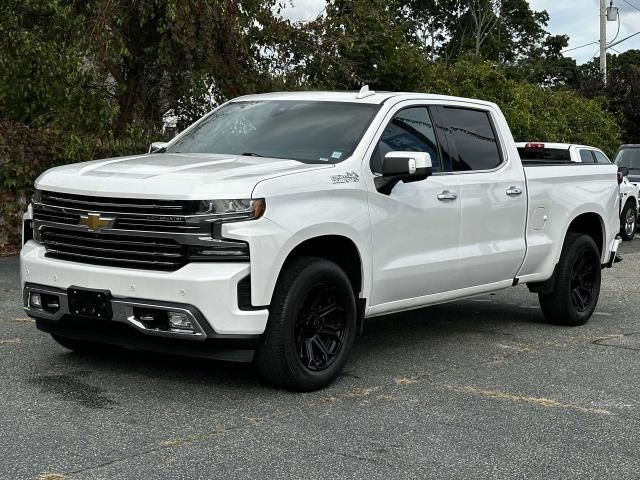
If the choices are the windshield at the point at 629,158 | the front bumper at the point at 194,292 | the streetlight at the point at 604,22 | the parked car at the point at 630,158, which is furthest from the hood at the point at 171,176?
the streetlight at the point at 604,22

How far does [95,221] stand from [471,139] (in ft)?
10.4

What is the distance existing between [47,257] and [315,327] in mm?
1703

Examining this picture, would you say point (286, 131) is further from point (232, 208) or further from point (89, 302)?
point (89, 302)

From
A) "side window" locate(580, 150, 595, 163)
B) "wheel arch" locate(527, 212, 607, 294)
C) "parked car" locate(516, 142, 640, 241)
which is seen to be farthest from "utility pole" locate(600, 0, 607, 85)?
"wheel arch" locate(527, 212, 607, 294)

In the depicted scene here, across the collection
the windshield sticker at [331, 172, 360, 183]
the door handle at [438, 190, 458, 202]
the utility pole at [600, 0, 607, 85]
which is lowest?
the door handle at [438, 190, 458, 202]

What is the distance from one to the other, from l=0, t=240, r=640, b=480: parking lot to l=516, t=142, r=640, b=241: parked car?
798 cm

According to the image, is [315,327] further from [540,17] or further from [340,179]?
[540,17]

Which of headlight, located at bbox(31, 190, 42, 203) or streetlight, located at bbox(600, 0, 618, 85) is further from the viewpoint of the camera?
streetlight, located at bbox(600, 0, 618, 85)

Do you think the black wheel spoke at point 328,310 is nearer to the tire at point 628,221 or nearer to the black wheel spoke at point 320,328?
the black wheel spoke at point 320,328

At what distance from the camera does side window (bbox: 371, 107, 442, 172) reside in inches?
269

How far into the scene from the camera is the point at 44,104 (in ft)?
48.7

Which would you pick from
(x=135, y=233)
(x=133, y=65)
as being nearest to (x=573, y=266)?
(x=135, y=233)

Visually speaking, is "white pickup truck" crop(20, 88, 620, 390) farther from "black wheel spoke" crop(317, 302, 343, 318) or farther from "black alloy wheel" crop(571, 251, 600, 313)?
"black alloy wheel" crop(571, 251, 600, 313)

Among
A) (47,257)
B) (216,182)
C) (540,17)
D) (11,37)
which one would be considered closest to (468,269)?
(216,182)
